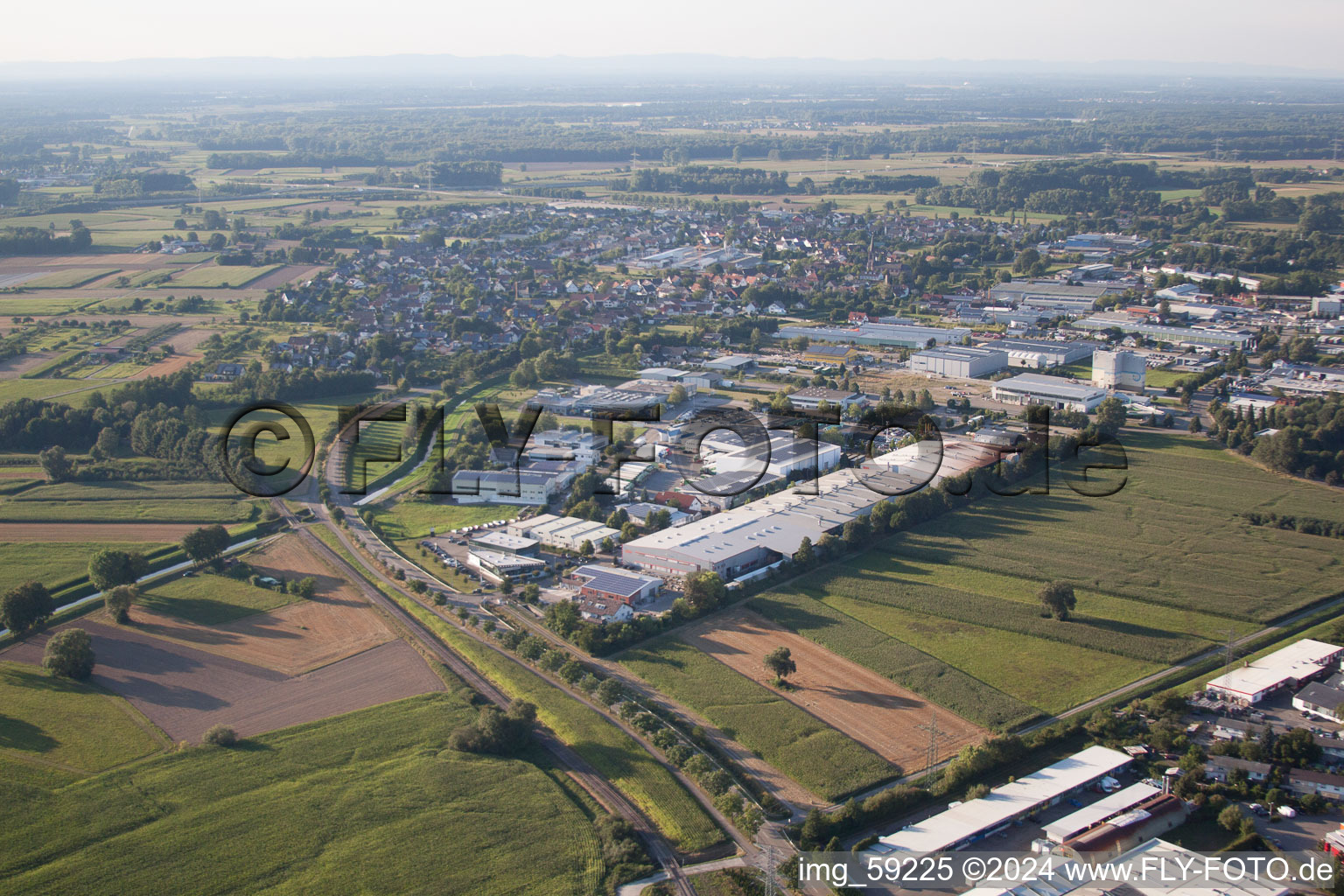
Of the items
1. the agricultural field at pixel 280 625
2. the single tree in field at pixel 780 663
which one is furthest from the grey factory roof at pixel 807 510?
the agricultural field at pixel 280 625

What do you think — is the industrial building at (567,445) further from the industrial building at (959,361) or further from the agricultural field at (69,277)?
the agricultural field at (69,277)

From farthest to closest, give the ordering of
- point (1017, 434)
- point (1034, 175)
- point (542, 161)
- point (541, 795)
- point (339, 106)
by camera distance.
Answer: point (339, 106)
point (542, 161)
point (1034, 175)
point (1017, 434)
point (541, 795)

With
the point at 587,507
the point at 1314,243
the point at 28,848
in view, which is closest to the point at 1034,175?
the point at 1314,243

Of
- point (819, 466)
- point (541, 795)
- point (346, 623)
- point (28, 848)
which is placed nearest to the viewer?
point (28, 848)

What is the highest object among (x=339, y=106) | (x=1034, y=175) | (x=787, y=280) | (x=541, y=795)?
(x=339, y=106)

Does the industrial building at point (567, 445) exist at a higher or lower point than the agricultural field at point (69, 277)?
lower

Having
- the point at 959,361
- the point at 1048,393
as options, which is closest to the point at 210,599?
the point at 1048,393

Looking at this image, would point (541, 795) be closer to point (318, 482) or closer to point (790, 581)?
point (790, 581)
